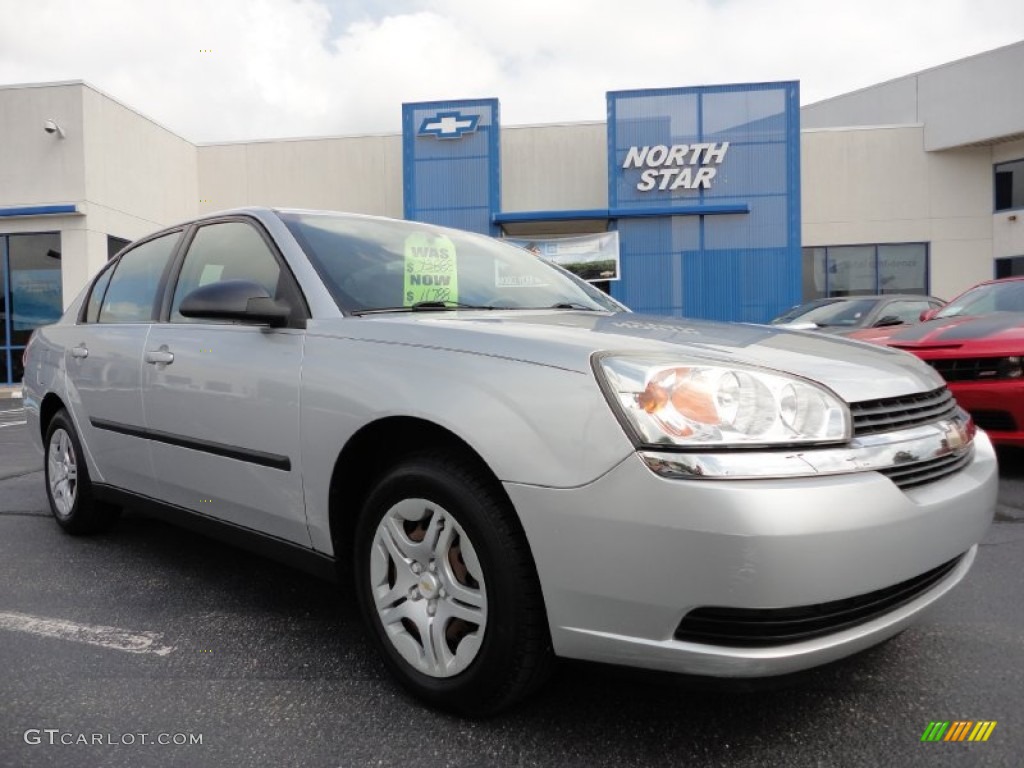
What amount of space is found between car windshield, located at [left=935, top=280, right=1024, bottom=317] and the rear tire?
5929mm

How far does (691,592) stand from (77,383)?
3.24 metres

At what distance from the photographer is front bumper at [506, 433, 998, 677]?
162cm

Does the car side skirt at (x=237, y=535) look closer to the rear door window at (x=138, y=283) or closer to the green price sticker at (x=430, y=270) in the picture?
the rear door window at (x=138, y=283)

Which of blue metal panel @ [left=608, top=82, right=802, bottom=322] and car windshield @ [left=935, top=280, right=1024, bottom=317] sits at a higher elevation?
blue metal panel @ [left=608, top=82, right=802, bottom=322]

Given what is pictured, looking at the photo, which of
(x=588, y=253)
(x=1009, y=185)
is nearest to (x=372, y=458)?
(x=588, y=253)

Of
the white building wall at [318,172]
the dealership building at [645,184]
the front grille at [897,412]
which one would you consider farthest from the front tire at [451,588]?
the white building wall at [318,172]

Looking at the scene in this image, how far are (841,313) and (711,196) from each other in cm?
1041

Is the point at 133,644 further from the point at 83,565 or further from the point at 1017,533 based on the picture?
the point at 1017,533

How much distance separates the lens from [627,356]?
73.0 inches

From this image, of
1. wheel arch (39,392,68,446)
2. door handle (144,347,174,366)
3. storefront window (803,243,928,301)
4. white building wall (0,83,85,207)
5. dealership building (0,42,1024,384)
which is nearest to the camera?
door handle (144,347,174,366)

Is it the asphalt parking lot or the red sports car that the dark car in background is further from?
the asphalt parking lot

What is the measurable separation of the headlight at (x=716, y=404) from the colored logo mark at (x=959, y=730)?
85cm

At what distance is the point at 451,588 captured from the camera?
203 centimetres

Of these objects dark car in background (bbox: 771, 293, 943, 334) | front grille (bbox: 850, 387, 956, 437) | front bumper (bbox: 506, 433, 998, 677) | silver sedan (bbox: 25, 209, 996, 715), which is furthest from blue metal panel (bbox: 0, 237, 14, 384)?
front grille (bbox: 850, 387, 956, 437)
